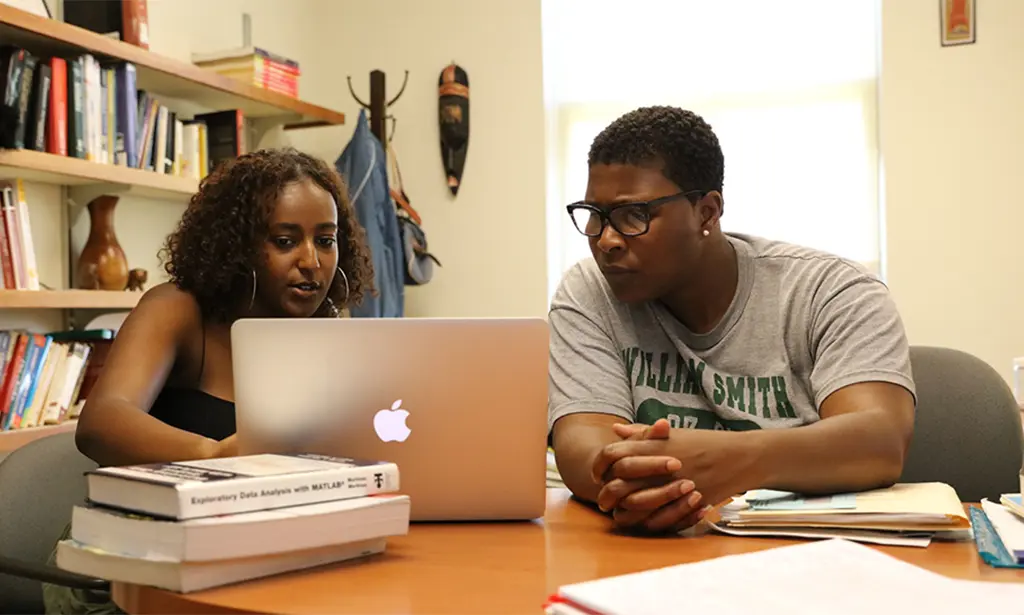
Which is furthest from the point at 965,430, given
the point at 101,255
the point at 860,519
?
the point at 101,255

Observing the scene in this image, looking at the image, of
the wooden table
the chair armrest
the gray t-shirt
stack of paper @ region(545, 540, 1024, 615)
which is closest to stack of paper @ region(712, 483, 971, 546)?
the wooden table

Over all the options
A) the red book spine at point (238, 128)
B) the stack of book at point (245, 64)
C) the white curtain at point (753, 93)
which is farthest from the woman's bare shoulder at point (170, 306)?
the white curtain at point (753, 93)

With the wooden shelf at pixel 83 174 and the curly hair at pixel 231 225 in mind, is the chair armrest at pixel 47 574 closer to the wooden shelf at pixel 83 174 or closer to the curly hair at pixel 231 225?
the curly hair at pixel 231 225

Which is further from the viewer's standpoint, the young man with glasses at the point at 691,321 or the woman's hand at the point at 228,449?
the young man with glasses at the point at 691,321

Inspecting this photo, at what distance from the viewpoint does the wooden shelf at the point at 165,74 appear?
2.49 meters

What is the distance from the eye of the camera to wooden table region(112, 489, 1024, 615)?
2.68ft

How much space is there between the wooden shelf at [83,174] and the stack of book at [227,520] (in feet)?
5.98

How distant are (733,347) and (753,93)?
2569 mm

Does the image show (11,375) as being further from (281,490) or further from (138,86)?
Answer: (281,490)

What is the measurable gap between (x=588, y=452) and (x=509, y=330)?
0.27 meters

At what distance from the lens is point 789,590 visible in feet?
2.47

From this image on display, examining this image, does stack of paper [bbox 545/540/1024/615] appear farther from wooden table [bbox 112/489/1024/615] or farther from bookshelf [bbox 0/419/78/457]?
bookshelf [bbox 0/419/78/457]

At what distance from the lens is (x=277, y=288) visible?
1.64 m

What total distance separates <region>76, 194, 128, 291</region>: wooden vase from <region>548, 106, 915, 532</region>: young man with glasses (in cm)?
180
